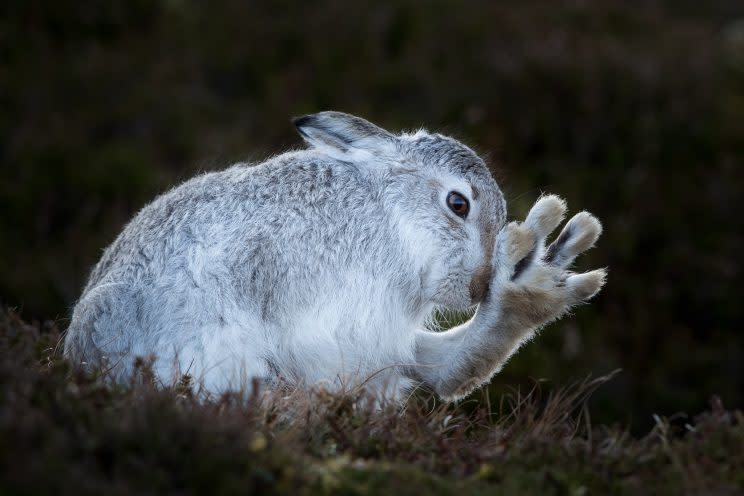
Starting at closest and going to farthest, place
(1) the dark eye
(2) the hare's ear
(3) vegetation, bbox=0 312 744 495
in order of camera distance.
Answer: (3) vegetation, bbox=0 312 744 495 → (1) the dark eye → (2) the hare's ear

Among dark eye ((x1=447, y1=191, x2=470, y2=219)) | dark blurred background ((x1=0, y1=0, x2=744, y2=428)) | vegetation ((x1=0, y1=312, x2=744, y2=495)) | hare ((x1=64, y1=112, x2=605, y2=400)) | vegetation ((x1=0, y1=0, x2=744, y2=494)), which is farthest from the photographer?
dark blurred background ((x1=0, y1=0, x2=744, y2=428))

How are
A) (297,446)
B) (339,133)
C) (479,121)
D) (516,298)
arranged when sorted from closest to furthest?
1. (297,446)
2. (516,298)
3. (339,133)
4. (479,121)

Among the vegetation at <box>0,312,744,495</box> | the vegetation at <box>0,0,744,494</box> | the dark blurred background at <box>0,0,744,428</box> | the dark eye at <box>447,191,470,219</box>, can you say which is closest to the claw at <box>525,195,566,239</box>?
the dark eye at <box>447,191,470,219</box>

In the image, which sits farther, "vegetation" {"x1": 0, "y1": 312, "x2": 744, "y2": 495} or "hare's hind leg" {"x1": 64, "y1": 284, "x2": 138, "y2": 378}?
"hare's hind leg" {"x1": 64, "y1": 284, "x2": 138, "y2": 378}

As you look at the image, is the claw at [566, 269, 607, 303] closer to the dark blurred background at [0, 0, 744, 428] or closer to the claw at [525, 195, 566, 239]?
the claw at [525, 195, 566, 239]

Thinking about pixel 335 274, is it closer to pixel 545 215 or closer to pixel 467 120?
pixel 545 215

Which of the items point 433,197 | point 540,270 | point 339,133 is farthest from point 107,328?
point 540,270

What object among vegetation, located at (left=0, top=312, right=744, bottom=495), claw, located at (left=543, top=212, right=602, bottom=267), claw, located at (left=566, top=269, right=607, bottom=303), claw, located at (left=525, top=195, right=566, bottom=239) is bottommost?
vegetation, located at (left=0, top=312, right=744, bottom=495)
